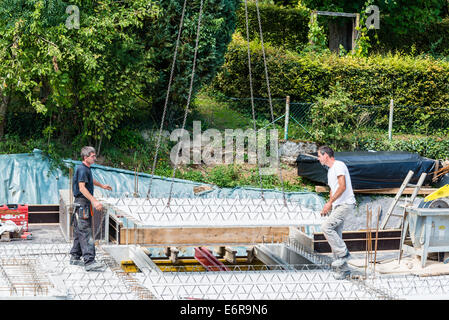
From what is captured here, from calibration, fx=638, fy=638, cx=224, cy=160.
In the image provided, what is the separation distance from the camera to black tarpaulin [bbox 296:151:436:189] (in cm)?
1529

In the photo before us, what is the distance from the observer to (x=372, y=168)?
15.3 meters

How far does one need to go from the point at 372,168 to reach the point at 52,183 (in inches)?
293

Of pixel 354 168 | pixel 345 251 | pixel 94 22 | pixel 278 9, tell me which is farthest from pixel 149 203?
pixel 278 9

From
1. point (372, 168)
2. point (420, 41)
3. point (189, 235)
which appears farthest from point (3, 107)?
point (420, 41)

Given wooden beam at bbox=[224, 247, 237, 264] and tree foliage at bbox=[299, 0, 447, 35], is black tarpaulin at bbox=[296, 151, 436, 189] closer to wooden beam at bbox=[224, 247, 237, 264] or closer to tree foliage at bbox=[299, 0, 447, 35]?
wooden beam at bbox=[224, 247, 237, 264]

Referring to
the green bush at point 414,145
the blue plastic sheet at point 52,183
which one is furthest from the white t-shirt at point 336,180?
the green bush at point 414,145

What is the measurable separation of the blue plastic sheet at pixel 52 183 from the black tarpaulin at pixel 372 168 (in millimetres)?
1001

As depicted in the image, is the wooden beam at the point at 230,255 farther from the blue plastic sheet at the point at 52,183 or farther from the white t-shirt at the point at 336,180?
the blue plastic sheet at the point at 52,183

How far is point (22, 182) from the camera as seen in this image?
44.9 feet

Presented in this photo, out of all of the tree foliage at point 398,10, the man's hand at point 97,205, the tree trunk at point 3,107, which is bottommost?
the man's hand at point 97,205

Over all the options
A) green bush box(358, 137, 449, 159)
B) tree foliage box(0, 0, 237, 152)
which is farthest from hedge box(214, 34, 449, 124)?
tree foliage box(0, 0, 237, 152)

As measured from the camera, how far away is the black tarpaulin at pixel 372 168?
15.3 metres

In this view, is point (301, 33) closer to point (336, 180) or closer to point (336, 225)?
point (336, 180)

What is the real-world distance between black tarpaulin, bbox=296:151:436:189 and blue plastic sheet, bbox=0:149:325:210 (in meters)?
1.00
